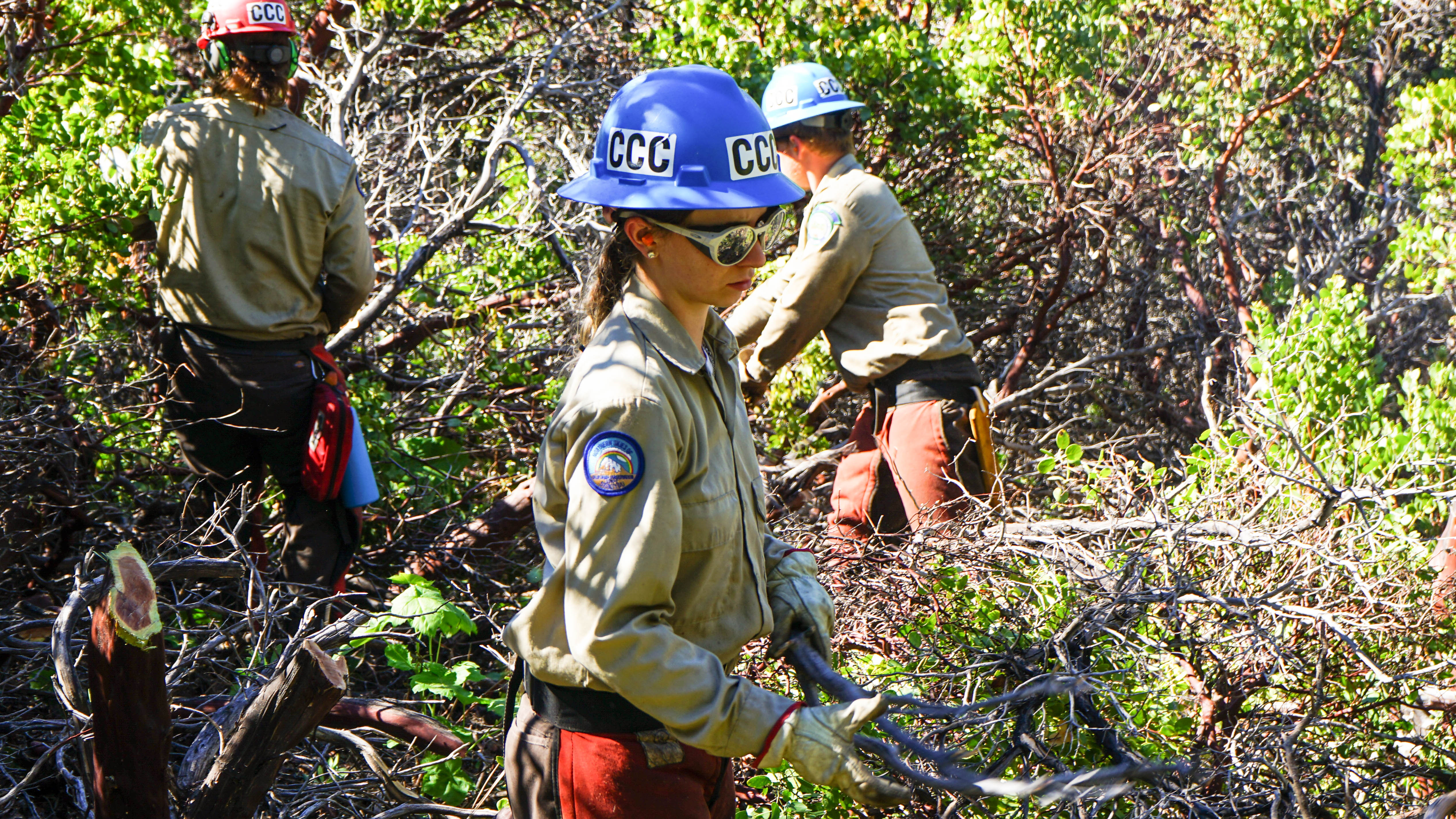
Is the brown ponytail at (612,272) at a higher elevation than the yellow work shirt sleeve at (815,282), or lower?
higher

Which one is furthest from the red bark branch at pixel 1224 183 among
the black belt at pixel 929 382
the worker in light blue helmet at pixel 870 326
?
the worker in light blue helmet at pixel 870 326

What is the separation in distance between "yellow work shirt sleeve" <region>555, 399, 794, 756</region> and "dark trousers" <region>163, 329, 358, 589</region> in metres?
2.32

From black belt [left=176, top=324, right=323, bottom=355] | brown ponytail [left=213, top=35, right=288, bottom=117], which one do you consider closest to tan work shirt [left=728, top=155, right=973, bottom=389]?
black belt [left=176, top=324, right=323, bottom=355]

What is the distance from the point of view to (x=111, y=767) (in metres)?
2.31

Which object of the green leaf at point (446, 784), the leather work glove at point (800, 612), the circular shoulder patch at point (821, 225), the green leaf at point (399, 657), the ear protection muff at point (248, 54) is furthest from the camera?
the circular shoulder patch at point (821, 225)

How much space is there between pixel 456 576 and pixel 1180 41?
5.50 metres

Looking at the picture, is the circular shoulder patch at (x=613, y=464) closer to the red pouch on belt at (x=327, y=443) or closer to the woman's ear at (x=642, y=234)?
the woman's ear at (x=642, y=234)

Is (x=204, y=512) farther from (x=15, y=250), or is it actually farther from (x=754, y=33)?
(x=754, y=33)

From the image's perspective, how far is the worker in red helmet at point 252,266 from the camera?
3.72 metres

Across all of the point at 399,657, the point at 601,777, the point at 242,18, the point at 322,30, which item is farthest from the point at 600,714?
the point at 322,30

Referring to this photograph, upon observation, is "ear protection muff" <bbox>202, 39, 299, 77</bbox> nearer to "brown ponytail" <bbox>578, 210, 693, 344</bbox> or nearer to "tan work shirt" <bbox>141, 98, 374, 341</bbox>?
"tan work shirt" <bbox>141, 98, 374, 341</bbox>

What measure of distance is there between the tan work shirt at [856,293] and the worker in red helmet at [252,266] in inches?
59.7

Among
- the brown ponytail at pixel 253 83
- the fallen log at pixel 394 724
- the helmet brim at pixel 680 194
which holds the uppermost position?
the brown ponytail at pixel 253 83

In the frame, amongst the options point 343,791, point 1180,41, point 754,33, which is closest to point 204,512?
point 343,791
